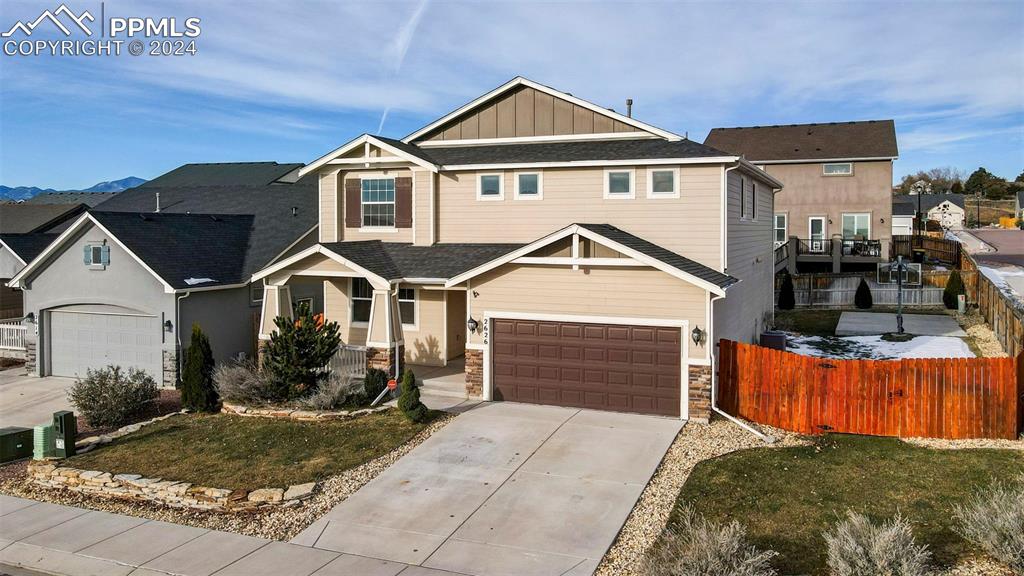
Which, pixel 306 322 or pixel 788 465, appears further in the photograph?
pixel 306 322

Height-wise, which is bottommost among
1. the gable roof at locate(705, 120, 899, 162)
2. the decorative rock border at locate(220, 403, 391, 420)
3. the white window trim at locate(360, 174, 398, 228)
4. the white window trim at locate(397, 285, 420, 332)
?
the decorative rock border at locate(220, 403, 391, 420)

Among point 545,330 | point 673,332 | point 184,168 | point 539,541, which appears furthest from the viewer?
point 184,168

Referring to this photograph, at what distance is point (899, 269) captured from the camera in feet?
80.0

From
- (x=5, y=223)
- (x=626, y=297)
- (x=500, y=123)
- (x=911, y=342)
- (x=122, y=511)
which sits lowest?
(x=122, y=511)


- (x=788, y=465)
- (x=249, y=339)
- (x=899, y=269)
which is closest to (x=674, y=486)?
(x=788, y=465)

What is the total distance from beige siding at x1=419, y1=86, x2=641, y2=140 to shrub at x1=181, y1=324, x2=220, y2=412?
9.08 metres

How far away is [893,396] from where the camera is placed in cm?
1311

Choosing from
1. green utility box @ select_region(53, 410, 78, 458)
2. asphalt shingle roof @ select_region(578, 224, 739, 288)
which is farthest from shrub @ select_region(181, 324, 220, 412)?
asphalt shingle roof @ select_region(578, 224, 739, 288)

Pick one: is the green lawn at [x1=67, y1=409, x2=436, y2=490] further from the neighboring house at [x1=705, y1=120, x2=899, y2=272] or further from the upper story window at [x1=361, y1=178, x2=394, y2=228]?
the neighboring house at [x1=705, y1=120, x2=899, y2=272]

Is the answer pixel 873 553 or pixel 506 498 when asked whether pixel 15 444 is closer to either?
pixel 506 498

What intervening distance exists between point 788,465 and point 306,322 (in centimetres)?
1007

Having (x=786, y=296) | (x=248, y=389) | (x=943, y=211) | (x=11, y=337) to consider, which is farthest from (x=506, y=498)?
(x=943, y=211)

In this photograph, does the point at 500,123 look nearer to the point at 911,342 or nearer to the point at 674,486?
the point at 674,486

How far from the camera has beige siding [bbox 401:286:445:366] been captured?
1939 cm
